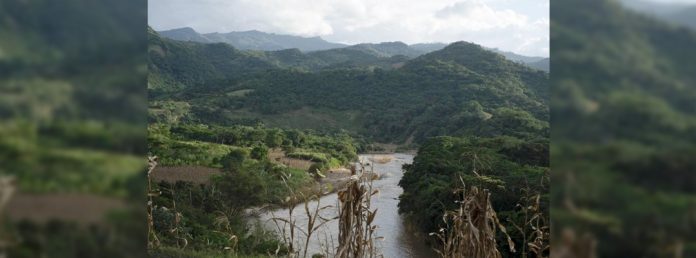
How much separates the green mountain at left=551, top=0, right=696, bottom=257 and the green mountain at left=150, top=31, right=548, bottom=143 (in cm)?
2524

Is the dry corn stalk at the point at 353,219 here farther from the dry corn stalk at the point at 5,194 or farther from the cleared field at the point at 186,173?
the cleared field at the point at 186,173

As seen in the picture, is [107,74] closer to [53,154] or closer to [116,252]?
[53,154]

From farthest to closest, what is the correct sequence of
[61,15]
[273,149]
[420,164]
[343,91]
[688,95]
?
[343,91]
[273,149]
[420,164]
[61,15]
[688,95]

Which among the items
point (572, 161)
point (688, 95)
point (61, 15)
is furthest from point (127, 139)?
point (688, 95)

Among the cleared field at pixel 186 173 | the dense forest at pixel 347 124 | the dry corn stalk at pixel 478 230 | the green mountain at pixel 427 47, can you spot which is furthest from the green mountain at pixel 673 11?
the green mountain at pixel 427 47

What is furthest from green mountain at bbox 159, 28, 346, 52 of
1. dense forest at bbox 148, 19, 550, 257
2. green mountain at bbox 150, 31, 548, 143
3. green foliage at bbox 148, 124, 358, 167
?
green foliage at bbox 148, 124, 358, 167

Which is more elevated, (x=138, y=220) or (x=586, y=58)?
(x=586, y=58)

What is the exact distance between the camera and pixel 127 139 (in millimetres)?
1021

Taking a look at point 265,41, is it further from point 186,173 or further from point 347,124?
point 186,173

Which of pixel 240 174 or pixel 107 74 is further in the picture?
pixel 240 174

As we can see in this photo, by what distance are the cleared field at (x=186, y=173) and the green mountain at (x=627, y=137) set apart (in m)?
15.2

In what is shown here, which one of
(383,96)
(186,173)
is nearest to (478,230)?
(186,173)

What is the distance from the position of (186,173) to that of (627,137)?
17375mm

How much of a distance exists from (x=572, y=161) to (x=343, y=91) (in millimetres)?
45277
